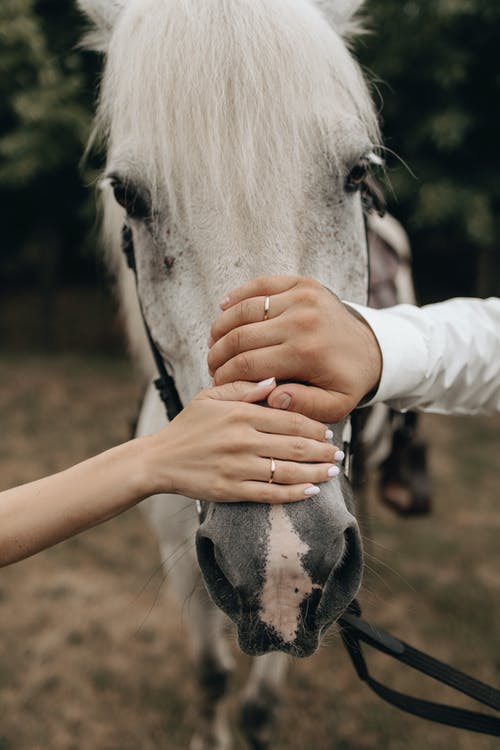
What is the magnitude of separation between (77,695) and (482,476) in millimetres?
3639

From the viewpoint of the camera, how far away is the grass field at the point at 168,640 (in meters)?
2.49

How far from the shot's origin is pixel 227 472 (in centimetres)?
93

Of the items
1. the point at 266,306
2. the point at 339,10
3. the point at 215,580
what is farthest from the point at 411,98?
the point at 215,580

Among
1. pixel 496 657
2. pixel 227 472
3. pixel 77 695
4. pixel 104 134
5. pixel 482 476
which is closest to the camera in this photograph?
pixel 227 472

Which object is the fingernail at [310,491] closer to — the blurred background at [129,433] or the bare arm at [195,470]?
the bare arm at [195,470]

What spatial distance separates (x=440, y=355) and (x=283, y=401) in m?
0.43

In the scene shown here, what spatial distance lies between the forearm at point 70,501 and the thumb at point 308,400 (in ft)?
0.85

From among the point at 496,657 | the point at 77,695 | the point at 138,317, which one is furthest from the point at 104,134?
the point at 496,657

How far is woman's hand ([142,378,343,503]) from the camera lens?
925mm

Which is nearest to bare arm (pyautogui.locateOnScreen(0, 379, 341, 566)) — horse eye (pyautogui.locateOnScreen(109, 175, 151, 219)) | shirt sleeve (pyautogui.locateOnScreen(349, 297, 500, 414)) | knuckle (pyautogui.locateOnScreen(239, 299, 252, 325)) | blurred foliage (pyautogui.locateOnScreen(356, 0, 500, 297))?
knuckle (pyautogui.locateOnScreen(239, 299, 252, 325))

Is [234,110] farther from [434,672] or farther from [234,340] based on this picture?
[434,672]

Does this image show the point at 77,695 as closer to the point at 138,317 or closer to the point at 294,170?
the point at 138,317

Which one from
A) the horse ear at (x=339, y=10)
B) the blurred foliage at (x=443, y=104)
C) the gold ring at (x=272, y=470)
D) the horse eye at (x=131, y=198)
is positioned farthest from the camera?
the blurred foliage at (x=443, y=104)

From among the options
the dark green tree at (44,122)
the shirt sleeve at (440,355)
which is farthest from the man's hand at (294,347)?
the dark green tree at (44,122)
